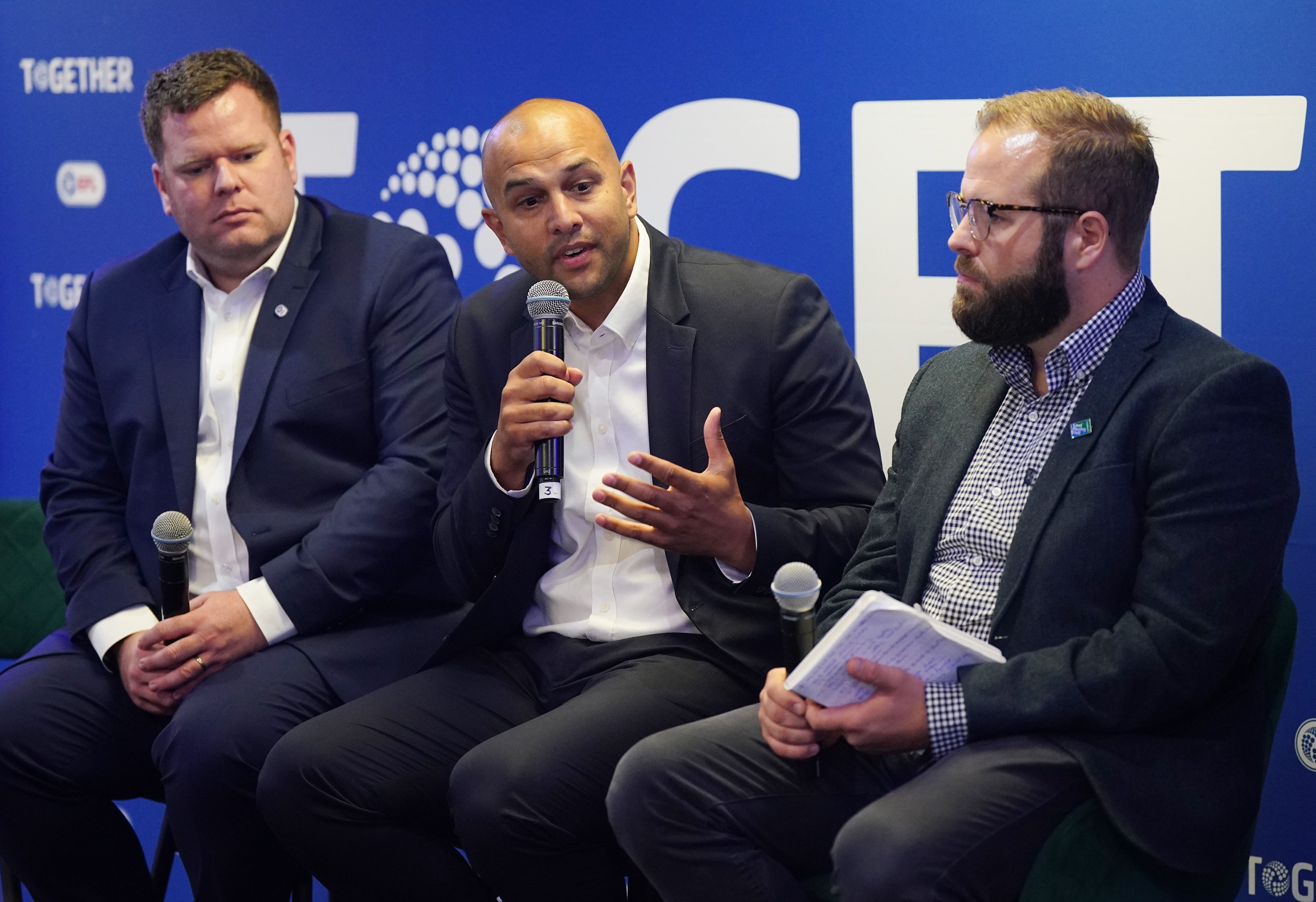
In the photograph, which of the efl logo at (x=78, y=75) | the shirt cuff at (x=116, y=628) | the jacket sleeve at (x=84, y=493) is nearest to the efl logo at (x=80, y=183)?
the efl logo at (x=78, y=75)

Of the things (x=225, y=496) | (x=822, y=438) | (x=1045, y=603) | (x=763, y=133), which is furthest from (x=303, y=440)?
(x=1045, y=603)

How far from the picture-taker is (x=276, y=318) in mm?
3322

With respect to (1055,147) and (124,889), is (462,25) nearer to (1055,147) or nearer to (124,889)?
(1055,147)

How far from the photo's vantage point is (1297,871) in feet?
10.5

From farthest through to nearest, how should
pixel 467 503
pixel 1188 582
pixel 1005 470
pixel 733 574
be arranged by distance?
pixel 467 503 < pixel 733 574 < pixel 1005 470 < pixel 1188 582

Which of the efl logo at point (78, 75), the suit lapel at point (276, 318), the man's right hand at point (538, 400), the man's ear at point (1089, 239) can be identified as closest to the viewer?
the man's ear at point (1089, 239)

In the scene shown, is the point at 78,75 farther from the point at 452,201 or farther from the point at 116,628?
the point at 116,628

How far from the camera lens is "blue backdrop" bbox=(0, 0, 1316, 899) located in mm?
3059

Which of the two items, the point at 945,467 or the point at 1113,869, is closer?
the point at 1113,869

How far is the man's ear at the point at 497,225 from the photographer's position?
3.02 meters

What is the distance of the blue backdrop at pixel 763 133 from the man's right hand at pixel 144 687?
142 centimetres

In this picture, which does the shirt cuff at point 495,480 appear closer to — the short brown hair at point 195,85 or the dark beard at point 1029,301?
the dark beard at point 1029,301

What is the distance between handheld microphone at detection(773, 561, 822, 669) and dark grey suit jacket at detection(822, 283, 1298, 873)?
0.28 meters

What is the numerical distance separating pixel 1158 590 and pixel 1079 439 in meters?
0.30
